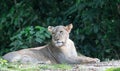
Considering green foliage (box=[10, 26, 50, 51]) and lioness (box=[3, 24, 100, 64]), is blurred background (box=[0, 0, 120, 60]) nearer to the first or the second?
green foliage (box=[10, 26, 50, 51])

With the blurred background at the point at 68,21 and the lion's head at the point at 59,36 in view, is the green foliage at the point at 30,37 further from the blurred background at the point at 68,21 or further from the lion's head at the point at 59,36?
the lion's head at the point at 59,36

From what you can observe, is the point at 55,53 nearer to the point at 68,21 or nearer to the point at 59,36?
the point at 59,36

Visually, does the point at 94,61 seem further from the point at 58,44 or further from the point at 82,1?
the point at 82,1

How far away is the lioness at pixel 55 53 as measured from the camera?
11.4m

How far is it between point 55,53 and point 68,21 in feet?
15.0

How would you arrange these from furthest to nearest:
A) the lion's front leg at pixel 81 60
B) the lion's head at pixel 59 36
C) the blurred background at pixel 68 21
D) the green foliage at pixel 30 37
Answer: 1. the blurred background at pixel 68 21
2. the green foliage at pixel 30 37
3. the lion's head at pixel 59 36
4. the lion's front leg at pixel 81 60

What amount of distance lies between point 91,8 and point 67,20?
1.48 metres

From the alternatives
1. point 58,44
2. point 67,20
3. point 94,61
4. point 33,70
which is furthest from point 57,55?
point 67,20

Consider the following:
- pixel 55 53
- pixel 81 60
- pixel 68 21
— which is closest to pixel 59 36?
pixel 55 53

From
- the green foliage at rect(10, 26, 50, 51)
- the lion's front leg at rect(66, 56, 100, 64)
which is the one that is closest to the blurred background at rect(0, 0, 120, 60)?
the green foliage at rect(10, 26, 50, 51)

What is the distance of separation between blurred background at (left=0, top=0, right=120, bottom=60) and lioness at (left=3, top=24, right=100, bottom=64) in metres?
2.32

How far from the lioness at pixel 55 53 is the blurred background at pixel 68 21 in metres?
2.32

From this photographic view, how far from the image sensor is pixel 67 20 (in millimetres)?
16141

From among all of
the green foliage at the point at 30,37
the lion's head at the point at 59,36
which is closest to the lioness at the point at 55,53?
the lion's head at the point at 59,36
